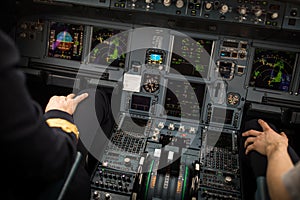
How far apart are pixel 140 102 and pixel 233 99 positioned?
38.9 inches

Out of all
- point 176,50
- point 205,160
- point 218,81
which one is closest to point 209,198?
point 205,160

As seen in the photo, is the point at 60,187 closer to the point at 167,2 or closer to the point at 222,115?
the point at 167,2

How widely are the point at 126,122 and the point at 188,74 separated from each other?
2.70 feet

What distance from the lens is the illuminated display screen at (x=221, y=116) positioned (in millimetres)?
3977

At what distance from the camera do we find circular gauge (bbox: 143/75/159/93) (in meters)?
4.01

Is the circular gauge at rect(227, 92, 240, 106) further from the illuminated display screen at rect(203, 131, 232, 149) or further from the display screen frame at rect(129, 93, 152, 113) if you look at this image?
the display screen frame at rect(129, 93, 152, 113)

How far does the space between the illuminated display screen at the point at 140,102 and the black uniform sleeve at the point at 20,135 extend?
247 centimetres

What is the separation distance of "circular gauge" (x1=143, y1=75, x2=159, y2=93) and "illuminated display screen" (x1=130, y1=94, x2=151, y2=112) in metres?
0.10

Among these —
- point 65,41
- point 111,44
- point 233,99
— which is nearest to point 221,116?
point 233,99

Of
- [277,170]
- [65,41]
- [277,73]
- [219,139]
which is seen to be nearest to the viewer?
[277,170]

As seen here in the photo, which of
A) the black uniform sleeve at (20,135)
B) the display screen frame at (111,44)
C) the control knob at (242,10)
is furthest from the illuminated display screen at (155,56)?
the black uniform sleeve at (20,135)

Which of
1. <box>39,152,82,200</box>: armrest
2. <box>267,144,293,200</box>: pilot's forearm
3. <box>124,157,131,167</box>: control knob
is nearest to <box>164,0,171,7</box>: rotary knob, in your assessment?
<box>124,157,131,167</box>: control knob

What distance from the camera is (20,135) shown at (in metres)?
1.30

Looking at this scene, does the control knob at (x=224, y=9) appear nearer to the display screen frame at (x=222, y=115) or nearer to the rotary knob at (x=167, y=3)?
the rotary knob at (x=167, y=3)
